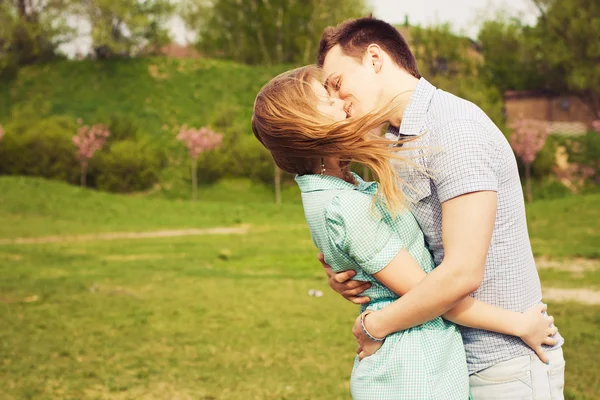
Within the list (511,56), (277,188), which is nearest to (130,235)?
(277,188)

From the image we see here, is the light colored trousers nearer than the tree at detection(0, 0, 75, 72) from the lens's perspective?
Yes

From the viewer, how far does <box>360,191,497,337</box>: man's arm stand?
6.86 feet

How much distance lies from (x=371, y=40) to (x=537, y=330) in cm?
109

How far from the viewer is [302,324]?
347 inches

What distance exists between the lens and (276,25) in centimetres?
4322

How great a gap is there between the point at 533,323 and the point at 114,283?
1041 cm

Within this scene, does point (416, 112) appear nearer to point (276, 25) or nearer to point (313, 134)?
point (313, 134)

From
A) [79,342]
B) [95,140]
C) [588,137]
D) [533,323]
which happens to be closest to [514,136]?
[588,137]

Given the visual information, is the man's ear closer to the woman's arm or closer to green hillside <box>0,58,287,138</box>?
the woman's arm

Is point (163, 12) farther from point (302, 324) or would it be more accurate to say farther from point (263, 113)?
point (263, 113)

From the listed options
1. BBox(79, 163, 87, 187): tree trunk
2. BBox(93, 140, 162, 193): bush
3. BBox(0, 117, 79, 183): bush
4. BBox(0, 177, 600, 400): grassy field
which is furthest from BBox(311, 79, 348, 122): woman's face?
BBox(0, 117, 79, 183): bush

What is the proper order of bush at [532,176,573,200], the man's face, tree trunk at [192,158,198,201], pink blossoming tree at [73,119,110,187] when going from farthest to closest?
tree trunk at [192,158,198,201] → bush at [532,176,573,200] → pink blossoming tree at [73,119,110,187] → the man's face

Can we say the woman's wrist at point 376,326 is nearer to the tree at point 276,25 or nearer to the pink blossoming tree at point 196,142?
the pink blossoming tree at point 196,142

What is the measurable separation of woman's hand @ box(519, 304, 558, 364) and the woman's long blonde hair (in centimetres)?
53
